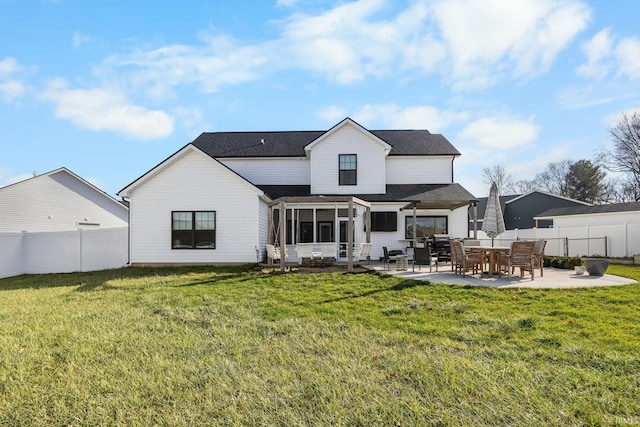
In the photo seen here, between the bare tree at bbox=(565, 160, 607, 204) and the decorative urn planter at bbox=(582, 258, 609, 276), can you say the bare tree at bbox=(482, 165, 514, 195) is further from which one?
the decorative urn planter at bbox=(582, 258, 609, 276)

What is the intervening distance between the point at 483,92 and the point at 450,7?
15.3 feet

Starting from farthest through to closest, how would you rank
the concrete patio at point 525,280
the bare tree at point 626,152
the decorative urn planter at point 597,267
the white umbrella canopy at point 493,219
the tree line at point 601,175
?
1. the tree line at point 601,175
2. the bare tree at point 626,152
3. the white umbrella canopy at point 493,219
4. the decorative urn planter at point 597,267
5. the concrete patio at point 525,280

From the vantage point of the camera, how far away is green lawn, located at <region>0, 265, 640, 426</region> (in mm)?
3332

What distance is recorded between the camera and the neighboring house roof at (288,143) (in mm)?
21219

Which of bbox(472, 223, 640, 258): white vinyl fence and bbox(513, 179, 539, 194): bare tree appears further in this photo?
bbox(513, 179, 539, 194): bare tree

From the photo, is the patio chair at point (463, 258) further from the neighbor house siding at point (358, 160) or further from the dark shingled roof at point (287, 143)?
the dark shingled roof at point (287, 143)

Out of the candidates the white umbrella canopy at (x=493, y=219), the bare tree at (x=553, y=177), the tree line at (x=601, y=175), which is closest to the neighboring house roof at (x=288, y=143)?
the white umbrella canopy at (x=493, y=219)

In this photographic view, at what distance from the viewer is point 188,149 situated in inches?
661

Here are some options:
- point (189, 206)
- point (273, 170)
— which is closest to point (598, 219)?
point (273, 170)

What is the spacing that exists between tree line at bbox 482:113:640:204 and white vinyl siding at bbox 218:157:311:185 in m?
24.4

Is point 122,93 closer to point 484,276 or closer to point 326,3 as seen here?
point 326,3

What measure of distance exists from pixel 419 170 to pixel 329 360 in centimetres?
1804

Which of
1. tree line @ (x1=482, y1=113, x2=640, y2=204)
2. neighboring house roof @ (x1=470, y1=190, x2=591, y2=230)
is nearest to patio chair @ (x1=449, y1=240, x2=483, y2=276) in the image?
tree line @ (x1=482, y1=113, x2=640, y2=204)

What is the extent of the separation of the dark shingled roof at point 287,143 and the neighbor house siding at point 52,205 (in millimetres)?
8775
